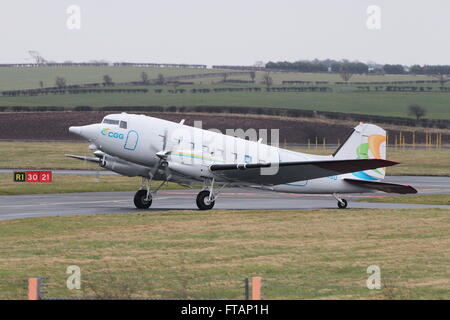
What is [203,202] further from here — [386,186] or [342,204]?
[386,186]

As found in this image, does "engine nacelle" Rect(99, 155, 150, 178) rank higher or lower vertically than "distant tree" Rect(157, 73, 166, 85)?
higher

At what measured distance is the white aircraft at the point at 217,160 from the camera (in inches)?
1512

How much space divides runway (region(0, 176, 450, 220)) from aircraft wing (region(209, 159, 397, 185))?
205 cm

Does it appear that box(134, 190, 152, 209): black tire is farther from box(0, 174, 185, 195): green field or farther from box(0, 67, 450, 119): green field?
box(0, 67, 450, 119): green field

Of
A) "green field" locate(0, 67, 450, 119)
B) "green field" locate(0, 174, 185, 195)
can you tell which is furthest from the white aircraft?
"green field" locate(0, 67, 450, 119)

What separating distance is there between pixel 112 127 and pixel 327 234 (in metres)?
11.6

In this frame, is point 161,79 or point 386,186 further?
point 161,79

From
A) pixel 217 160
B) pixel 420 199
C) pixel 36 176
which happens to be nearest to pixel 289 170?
pixel 217 160

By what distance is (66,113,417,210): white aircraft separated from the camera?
38.4 meters

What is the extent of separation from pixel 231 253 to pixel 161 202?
57.6 feet

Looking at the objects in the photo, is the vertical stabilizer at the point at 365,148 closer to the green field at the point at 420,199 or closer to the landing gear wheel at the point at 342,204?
the landing gear wheel at the point at 342,204

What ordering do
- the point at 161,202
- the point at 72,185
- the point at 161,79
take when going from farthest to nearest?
the point at 161,79
the point at 72,185
the point at 161,202

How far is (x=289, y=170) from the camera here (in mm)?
39094

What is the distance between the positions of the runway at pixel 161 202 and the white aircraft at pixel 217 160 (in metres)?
1.73
